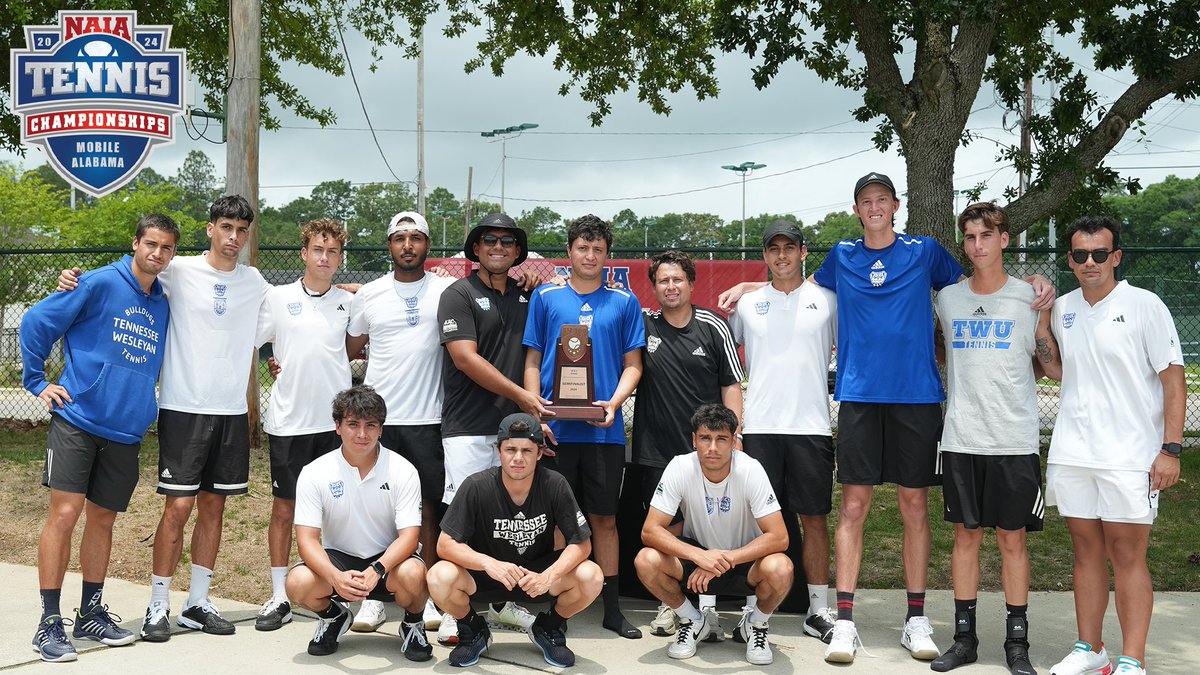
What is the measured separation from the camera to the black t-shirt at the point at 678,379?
5477mm

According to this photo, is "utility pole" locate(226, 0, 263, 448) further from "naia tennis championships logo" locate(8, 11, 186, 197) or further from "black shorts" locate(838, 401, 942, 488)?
"black shorts" locate(838, 401, 942, 488)

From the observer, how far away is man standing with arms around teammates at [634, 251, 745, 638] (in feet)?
18.0

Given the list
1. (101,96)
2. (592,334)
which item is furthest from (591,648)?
(101,96)

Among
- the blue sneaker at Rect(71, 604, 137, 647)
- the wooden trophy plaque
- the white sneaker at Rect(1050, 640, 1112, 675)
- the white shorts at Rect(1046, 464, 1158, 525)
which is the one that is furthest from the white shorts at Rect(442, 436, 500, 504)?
the white sneaker at Rect(1050, 640, 1112, 675)

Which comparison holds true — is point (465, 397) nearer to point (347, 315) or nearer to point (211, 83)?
point (347, 315)

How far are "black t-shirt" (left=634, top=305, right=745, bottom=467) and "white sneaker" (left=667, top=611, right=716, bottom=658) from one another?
84cm

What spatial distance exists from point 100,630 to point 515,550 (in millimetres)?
2108

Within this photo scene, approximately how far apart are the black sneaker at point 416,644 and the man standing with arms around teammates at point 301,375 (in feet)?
3.00

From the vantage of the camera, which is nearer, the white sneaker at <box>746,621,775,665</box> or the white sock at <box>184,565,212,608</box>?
the white sneaker at <box>746,621,775,665</box>

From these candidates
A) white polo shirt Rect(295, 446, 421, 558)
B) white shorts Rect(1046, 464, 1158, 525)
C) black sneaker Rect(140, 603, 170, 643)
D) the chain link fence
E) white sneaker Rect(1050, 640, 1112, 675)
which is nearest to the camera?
white shorts Rect(1046, 464, 1158, 525)

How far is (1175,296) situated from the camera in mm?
15820

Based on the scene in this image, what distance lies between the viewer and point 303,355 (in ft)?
17.9

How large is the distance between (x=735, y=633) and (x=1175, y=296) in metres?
13.5

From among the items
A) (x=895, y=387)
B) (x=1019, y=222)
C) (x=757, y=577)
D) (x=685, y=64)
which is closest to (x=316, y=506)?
(x=757, y=577)
